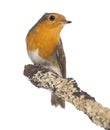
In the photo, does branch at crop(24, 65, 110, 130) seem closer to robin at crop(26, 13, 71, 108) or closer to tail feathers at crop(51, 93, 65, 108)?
robin at crop(26, 13, 71, 108)

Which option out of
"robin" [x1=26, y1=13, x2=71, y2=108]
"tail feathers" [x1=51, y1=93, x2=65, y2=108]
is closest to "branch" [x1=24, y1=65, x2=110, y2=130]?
"robin" [x1=26, y1=13, x2=71, y2=108]

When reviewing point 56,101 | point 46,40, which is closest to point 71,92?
point 46,40

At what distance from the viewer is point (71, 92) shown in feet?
3.95

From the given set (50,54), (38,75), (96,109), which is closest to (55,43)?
(50,54)

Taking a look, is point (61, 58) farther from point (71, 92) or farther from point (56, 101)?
point (71, 92)

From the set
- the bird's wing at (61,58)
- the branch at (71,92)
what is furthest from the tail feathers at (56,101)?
the branch at (71,92)

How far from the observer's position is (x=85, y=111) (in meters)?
1.14

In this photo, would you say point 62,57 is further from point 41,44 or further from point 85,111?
point 85,111

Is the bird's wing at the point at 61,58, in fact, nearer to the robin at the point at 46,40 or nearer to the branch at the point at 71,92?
the robin at the point at 46,40

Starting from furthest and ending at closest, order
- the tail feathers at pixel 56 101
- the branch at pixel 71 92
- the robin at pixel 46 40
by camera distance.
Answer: the tail feathers at pixel 56 101 < the robin at pixel 46 40 < the branch at pixel 71 92

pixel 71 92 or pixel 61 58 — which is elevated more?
pixel 61 58

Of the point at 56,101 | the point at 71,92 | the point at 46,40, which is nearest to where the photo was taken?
the point at 71,92

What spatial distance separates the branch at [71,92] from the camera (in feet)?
3.59

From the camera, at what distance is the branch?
109 centimetres
